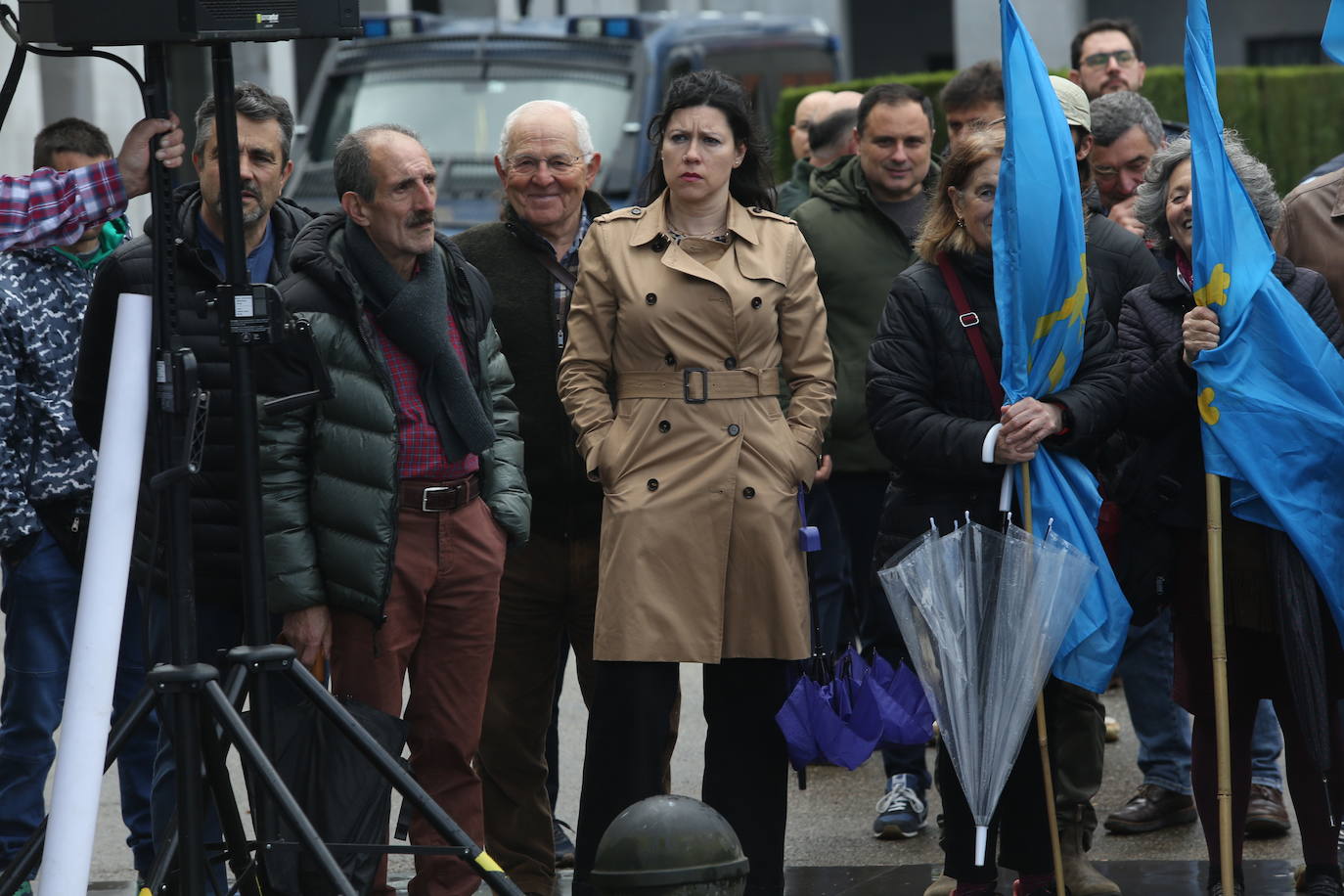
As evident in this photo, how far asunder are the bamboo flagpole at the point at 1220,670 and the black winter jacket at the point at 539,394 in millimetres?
1640

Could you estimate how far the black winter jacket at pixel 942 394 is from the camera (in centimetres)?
460

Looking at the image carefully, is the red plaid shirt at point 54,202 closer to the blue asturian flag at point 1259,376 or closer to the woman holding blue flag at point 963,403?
the woman holding blue flag at point 963,403

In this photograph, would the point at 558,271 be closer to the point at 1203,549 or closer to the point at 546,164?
the point at 546,164

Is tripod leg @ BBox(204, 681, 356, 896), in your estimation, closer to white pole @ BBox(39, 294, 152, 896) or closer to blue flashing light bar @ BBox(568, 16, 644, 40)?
white pole @ BBox(39, 294, 152, 896)

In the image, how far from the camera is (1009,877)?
5160 millimetres

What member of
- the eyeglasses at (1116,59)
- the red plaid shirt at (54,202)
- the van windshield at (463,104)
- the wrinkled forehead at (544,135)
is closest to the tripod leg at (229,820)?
the red plaid shirt at (54,202)

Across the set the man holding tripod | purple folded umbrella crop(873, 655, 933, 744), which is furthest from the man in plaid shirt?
purple folded umbrella crop(873, 655, 933, 744)

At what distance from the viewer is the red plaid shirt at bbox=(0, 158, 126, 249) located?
3.48 m

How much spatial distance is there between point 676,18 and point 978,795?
9.58m

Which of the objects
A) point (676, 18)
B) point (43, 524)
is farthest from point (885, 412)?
point (676, 18)

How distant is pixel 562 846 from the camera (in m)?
5.58

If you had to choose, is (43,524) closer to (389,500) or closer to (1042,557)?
(389,500)

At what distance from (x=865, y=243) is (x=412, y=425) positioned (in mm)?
2060

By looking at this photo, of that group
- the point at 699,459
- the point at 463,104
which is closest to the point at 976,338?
the point at 699,459
